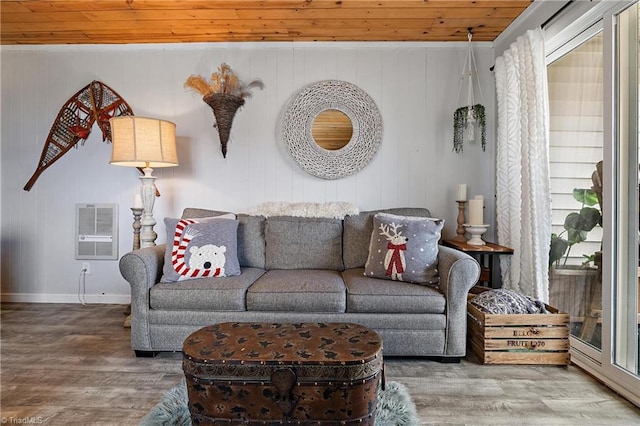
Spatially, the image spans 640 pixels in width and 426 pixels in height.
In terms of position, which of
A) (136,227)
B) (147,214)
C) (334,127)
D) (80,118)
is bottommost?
(136,227)

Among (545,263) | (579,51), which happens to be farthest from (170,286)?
(579,51)

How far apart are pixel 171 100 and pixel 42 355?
2.18m

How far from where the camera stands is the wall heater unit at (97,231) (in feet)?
10.4

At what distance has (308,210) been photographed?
276cm

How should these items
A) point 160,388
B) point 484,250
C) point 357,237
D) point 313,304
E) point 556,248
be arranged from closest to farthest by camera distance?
point 160,388
point 313,304
point 556,248
point 484,250
point 357,237

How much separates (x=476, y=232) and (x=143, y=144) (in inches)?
101

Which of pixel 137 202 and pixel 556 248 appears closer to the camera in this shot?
pixel 556 248

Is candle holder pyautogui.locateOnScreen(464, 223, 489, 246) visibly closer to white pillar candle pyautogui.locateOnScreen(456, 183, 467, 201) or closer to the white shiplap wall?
white pillar candle pyautogui.locateOnScreen(456, 183, 467, 201)

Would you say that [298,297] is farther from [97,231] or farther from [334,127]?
[97,231]

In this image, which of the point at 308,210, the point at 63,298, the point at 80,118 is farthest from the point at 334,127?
the point at 63,298

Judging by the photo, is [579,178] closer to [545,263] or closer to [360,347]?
[545,263]

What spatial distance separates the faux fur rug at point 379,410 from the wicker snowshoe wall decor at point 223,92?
2.05m

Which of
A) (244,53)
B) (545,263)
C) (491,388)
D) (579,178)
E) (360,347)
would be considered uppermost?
(244,53)

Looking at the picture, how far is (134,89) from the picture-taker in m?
3.14
